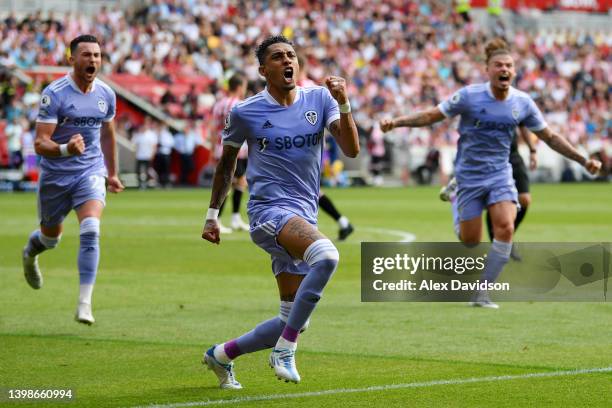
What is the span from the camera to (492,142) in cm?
1215

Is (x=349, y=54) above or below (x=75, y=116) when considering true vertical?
above

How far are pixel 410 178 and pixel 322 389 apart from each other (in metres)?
35.4

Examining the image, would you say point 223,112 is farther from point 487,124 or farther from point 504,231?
point 504,231

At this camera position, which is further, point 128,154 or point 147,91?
point 147,91

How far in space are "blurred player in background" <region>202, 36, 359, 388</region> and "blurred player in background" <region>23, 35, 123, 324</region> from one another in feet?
9.29

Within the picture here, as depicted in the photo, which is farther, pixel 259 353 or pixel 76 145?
pixel 76 145

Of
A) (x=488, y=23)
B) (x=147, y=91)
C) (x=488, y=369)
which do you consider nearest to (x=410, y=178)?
(x=147, y=91)

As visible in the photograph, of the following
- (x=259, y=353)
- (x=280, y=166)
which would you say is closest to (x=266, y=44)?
(x=280, y=166)

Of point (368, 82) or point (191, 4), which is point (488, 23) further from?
point (191, 4)

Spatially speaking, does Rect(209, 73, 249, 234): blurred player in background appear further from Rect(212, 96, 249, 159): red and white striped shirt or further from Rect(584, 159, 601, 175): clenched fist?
Rect(584, 159, 601, 175): clenched fist

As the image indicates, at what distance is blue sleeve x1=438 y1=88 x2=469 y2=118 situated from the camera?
12055mm

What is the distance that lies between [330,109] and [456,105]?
4.14 m

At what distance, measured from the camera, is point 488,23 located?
186 feet

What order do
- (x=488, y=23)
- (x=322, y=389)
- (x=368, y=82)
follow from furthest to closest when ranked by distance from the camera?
1. (x=488, y=23)
2. (x=368, y=82)
3. (x=322, y=389)
